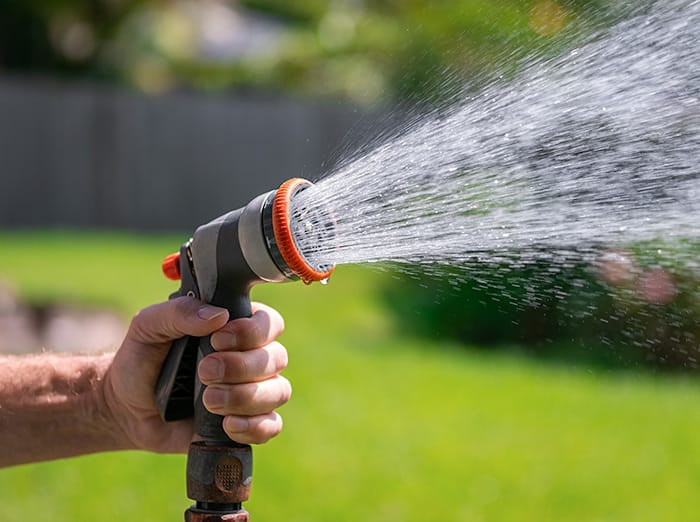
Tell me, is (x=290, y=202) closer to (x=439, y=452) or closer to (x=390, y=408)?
(x=439, y=452)

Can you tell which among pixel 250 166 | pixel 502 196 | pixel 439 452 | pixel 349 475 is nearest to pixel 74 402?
pixel 502 196

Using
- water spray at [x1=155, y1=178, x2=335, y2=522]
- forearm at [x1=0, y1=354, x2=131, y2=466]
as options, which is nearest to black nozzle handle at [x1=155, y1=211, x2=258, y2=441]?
water spray at [x1=155, y1=178, x2=335, y2=522]

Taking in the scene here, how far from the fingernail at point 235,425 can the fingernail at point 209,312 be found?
0.64 feet

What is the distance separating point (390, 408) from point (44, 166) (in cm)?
1069

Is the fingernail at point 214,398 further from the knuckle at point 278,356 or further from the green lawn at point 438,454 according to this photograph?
the green lawn at point 438,454

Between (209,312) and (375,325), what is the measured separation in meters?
6.01

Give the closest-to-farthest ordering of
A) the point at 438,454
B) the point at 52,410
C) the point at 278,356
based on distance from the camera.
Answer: the point at 278,356 → the point at 52,410 → the point at 438,454

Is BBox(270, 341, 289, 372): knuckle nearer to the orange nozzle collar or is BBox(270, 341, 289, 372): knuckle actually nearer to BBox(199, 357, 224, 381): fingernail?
BBox(199, 357, 224, 381): fingernail

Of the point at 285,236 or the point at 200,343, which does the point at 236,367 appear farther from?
the point at 285,236

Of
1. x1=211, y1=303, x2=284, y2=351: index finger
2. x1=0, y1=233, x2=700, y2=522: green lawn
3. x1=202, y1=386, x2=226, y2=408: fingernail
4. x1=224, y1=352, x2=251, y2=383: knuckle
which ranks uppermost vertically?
x1=211, y1=303, x2=284, y2=351: index finger

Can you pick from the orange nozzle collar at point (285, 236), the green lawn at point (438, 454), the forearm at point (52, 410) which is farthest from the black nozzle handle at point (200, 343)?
the green lawn at point (438, 454)

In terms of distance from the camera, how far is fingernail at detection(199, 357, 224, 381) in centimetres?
183

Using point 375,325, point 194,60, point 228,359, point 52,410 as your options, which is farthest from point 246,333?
point 194,60

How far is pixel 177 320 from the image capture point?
1.87 metres
